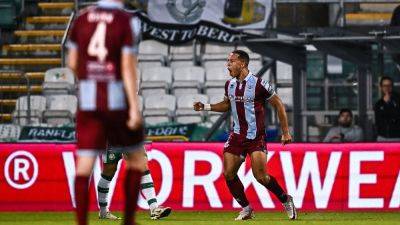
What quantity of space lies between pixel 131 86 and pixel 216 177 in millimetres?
8022

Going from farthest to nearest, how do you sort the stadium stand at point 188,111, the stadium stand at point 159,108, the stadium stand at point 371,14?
the stadium stand at point 159,108 < the stadium stand at point 188,111 < the stadium stand at point 371,14

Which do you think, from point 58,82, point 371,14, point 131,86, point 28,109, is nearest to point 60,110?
point 28,109

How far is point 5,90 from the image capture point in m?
20.9

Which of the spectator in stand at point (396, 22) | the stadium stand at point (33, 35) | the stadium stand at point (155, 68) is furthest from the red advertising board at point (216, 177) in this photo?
the stadium stand at point (33, 35)

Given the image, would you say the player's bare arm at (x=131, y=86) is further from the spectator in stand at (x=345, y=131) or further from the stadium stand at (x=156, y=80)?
the stadium stand at (x=156, y=80)

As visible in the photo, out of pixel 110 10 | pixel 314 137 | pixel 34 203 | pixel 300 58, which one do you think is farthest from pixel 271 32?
pixel 110 10

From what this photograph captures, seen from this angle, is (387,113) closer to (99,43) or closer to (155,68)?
(155,68)

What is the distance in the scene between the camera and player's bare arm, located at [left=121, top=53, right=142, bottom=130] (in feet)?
28.1

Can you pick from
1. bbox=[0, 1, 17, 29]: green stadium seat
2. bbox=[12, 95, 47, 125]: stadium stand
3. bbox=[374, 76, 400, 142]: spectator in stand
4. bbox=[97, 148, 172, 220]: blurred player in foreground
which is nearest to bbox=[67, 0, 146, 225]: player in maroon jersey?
bbox=[97, 148, 172, 220]: blurred player in foreground

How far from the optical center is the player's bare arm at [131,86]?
8.55m

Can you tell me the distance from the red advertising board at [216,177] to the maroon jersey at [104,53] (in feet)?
25.3

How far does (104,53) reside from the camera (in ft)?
28.6

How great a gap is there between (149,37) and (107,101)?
1390 centimetres

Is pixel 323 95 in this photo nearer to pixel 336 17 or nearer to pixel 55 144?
pixel 336 17
